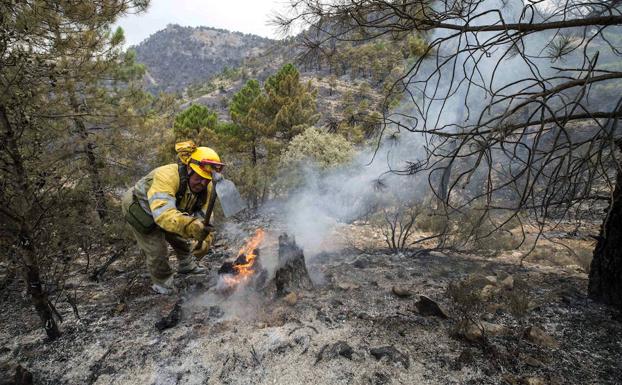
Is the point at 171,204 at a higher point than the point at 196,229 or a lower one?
higher

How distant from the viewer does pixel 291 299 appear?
3.36 meters

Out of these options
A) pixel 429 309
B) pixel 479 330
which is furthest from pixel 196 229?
pixel 479 330

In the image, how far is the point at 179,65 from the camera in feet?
330

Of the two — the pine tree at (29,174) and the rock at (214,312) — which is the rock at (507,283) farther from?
the pine tree at (29,174)

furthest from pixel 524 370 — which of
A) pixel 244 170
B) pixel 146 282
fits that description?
pixel 244 170

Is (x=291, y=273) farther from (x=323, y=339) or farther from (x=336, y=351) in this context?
(x=336, y=351)

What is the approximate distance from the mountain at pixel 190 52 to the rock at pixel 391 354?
88230mm

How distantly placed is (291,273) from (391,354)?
1468 millimetres

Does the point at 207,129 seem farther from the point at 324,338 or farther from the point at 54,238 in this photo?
the point at 324,338

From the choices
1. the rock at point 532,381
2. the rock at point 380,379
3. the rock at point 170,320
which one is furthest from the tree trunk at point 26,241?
the rock at point 532,381

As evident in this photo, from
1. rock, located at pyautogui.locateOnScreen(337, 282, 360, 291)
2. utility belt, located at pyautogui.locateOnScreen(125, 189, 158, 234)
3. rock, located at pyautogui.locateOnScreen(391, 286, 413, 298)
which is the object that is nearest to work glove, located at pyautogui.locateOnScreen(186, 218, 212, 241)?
utility belt, located at pyautogui.locateOnScreen(125, 189, 158, 234)

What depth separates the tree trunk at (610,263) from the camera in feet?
9.20

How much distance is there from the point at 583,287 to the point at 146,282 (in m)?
4.95

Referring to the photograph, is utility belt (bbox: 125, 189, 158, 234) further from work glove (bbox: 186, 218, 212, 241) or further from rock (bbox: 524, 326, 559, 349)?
rock (bbox: 524, 326, 559, 349)
